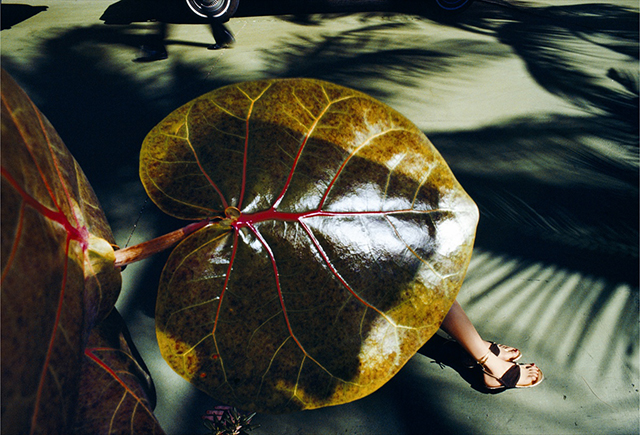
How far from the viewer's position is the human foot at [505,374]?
42.7 inches

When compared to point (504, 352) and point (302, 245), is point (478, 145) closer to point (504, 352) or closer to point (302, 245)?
point (504, 352)

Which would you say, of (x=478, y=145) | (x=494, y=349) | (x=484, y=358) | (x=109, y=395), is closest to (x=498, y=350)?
(x=494, y=349)

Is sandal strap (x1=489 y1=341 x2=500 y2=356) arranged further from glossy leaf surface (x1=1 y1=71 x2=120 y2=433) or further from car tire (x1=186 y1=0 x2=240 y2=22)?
car tire (x1=186 y1=0 x2=240 y2=22)

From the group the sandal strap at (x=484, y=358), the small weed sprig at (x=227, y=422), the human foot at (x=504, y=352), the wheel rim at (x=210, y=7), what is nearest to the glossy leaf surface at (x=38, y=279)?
the small weed sprig at (x=227, y=422)

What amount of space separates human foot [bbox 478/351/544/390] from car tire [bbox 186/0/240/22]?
8.73ft

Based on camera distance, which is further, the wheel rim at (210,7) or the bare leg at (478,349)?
the wheel rim at (210,7)

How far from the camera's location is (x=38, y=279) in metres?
0.26

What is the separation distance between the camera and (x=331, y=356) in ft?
1.30

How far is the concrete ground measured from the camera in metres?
1.07

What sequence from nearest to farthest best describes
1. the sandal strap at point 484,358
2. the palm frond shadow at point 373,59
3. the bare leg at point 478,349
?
the bare leg at point 478,349 < the sandal strap at point 484,358 < the palm frond shadow at point 373,59

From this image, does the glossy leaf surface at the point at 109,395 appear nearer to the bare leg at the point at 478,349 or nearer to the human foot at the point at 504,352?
the bare leg at the point at 478,349

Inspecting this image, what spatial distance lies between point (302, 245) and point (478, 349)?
0.87 metres

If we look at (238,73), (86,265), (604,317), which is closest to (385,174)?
(86,265)

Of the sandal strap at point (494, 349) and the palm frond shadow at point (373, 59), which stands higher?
the palm frond shadow at point (373, 59)
